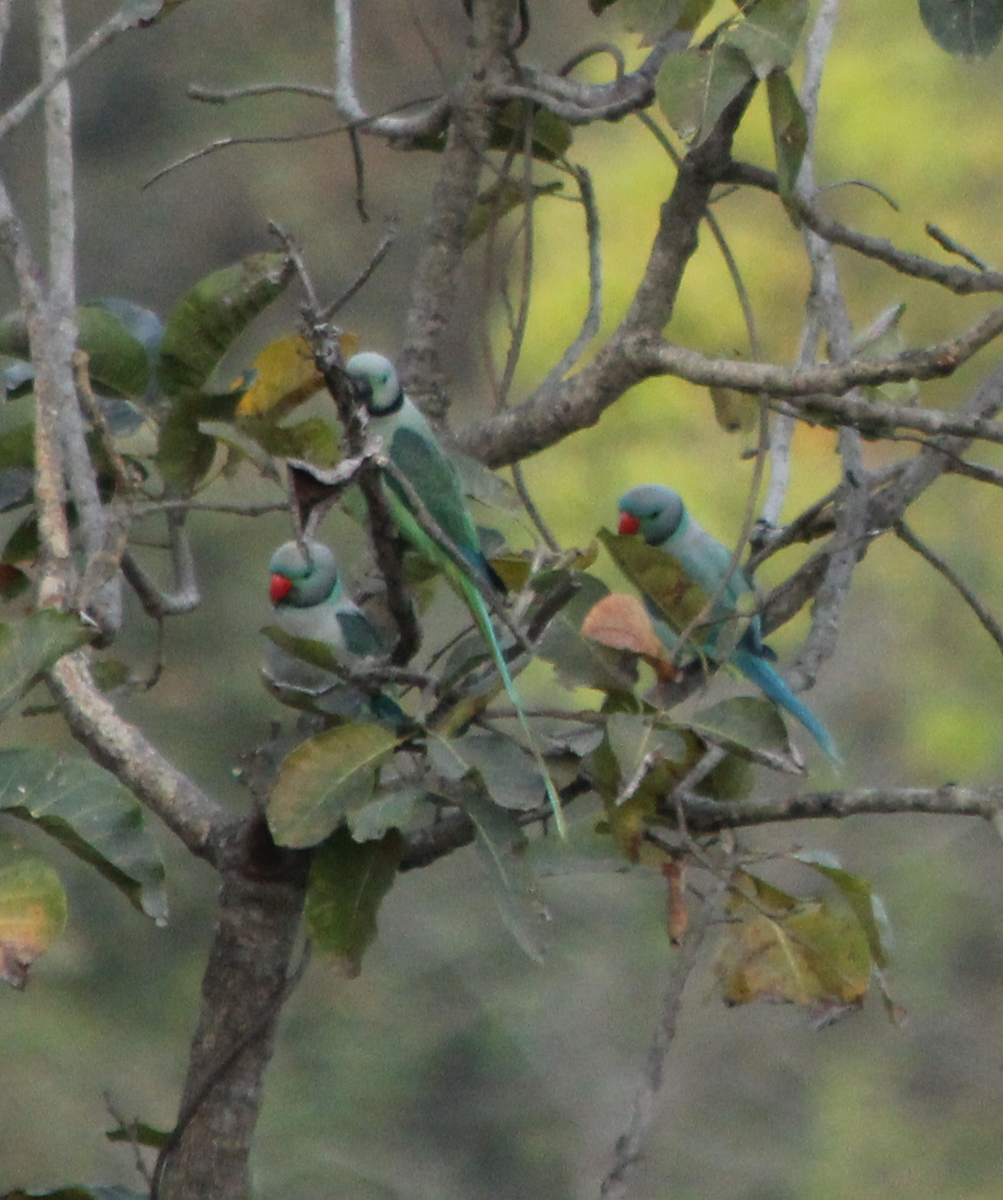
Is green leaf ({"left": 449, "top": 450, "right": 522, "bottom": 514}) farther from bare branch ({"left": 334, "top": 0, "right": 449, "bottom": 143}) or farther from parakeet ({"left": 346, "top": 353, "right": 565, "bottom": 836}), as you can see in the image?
bare branch ({"left": 334, "top": 0, "right": 449, "bottom": 143})

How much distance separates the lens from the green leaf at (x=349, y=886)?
118 cm

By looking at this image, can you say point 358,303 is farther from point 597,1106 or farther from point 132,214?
point 597,1106

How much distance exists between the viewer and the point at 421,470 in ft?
5.32

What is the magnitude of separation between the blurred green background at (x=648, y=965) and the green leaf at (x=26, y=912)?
2762mm

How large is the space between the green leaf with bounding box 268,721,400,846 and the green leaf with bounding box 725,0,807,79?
556mm

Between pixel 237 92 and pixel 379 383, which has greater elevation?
pixel 237 92

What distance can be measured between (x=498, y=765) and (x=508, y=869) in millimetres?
75

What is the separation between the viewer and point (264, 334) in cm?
493

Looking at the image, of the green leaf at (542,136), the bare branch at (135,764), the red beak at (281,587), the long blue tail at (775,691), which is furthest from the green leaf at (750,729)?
the red beak at (281,587)

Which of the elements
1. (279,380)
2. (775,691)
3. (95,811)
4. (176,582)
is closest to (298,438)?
(279,380)

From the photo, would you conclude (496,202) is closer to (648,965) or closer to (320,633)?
(320,633)

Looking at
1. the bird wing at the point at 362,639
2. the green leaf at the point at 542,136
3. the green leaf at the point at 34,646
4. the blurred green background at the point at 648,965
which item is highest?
the green leaf at the point at 542,136

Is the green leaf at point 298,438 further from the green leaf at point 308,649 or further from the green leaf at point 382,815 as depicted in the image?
the green leaf at point 382,815

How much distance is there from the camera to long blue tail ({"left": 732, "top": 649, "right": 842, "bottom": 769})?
209 centimetres
